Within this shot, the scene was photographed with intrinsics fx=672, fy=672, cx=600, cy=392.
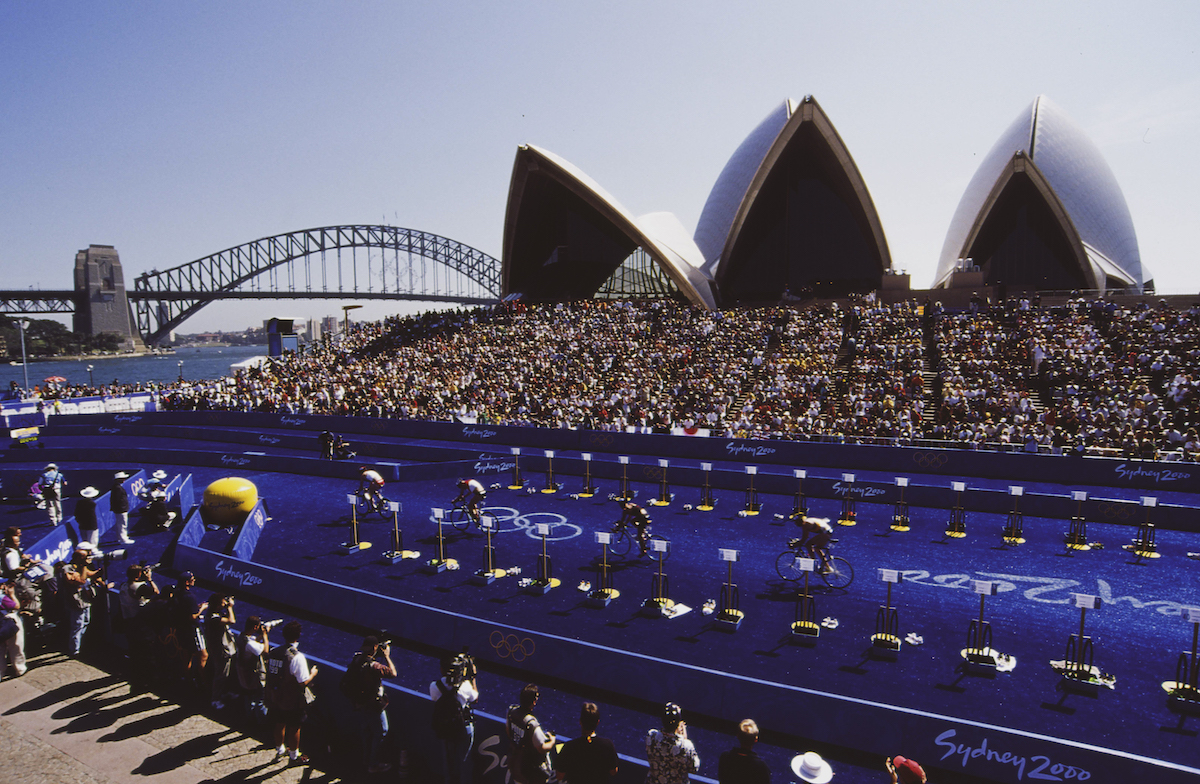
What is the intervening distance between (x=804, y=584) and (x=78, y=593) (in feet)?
45.1

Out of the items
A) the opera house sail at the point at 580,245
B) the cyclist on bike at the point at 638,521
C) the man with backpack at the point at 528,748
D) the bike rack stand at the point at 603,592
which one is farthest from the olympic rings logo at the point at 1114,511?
the opera house sail at the point at 580,245

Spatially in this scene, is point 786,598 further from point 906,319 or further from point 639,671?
point 906,319

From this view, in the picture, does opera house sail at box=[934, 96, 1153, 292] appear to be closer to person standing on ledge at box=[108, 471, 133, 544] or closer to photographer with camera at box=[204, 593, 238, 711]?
person standing on ledge at box=[108, 471, 133, 544]

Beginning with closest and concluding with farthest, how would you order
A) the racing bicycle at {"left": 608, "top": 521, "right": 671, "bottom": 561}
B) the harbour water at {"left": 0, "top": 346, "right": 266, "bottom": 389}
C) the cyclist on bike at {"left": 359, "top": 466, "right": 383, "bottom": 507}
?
the racing bicycle at {"left": 608, "top": 521, "right": 671, "bottom": 561}, the cyclist on bike at {"left": 359, "top": 466, "right": 383, "bottom": 507}, the harbour water at {"left": 0, "top": 346, "right": 266, "bottom": 389}

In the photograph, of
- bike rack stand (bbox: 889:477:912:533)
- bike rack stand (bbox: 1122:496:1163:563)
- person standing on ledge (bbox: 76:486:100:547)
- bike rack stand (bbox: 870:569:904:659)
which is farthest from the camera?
bike rack stand (bbox: 889:477:912:533)

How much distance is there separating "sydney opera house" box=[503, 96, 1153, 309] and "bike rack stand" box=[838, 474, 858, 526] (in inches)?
1060

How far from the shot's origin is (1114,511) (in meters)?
18.6

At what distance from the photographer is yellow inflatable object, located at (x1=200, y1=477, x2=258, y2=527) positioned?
19.1 m

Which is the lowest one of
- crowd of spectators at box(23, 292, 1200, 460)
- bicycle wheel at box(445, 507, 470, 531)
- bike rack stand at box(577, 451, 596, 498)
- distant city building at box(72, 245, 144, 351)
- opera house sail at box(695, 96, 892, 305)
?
bicycle wheel at box(445, 507, 470, 531)

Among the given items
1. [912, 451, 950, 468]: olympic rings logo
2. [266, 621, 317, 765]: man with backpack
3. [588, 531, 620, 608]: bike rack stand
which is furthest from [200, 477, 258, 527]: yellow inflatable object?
[912, 451, 950, 468]: olympic rings logo

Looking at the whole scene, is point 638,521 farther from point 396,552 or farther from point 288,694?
point 288,694

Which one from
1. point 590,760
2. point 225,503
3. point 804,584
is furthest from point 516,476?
point 590,760

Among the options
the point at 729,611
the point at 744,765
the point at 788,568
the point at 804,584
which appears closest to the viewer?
the point at 744,765

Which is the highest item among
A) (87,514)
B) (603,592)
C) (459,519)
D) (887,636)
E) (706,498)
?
(87,514)
